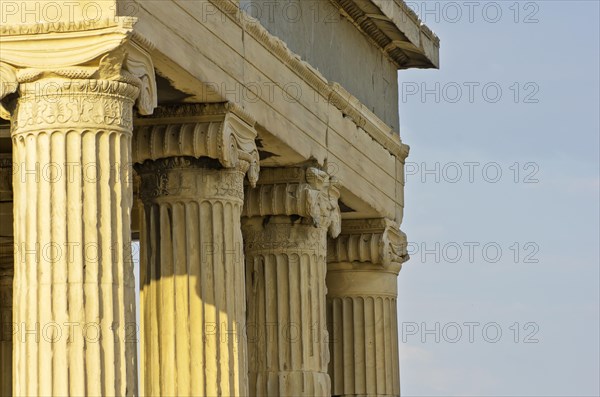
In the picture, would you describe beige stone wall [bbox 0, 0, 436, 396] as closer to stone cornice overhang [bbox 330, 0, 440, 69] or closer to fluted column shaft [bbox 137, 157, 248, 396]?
fluted column shaft [bbox 137, 157, 248, 396]

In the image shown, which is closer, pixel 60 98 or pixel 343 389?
pixel 60 98

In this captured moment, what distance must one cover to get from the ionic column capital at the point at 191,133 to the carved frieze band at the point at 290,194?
436 cm

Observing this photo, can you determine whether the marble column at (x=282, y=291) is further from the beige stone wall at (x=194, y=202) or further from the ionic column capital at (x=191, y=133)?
the ionic column capital at (x=191, y=133)

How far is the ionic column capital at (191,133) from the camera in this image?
103ft

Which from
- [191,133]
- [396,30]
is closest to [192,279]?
[191,133]

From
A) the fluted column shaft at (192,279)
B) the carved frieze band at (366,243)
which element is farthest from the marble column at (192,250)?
the carved frieze band at (366,243)

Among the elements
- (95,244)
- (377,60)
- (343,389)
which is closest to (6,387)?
(343,389)

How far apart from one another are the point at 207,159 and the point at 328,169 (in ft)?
18.4

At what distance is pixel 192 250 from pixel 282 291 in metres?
5.39

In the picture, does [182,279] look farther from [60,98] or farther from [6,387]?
[6,387]

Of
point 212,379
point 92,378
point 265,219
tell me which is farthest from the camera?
point 265,219

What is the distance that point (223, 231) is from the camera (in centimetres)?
3173

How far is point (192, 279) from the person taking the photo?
103 ft

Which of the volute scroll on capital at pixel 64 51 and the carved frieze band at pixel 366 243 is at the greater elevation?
the volute scroll on capital at pixel 64 51
